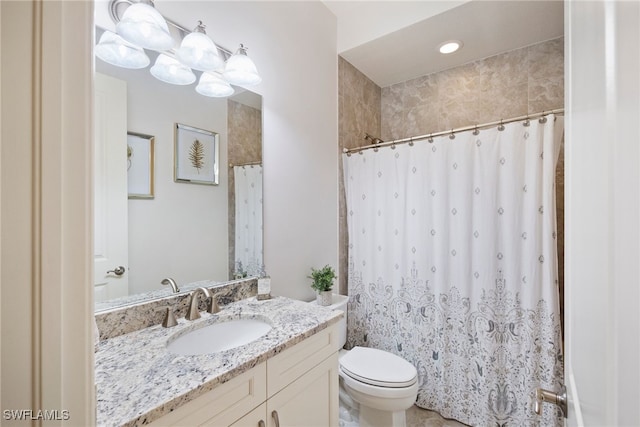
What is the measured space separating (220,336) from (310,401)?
0.45 meters

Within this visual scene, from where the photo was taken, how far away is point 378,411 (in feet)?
5.01

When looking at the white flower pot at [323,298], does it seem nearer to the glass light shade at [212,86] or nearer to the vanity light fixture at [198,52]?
the glass light shade at [212,86]

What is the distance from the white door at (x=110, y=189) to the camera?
1.01 meters

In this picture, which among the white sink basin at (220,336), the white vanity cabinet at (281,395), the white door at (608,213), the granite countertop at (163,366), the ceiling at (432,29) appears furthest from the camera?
the ceiling at (432,29)

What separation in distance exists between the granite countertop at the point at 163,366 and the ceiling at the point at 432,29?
191cm

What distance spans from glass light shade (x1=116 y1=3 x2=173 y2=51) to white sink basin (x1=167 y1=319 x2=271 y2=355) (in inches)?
45.2

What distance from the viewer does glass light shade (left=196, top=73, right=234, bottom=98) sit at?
134 cm

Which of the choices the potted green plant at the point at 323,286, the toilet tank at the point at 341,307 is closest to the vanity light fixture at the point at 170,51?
A: the potted green plant at the point at 323,286

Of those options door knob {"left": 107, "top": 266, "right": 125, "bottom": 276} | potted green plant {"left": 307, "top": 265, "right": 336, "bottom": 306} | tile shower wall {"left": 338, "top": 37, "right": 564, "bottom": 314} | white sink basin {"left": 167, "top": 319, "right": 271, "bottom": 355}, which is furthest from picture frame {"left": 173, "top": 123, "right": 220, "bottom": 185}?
tile shower wall {"left": 338, "top": 37, "right": 564, "bottom": 314}

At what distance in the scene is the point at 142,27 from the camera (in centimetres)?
104

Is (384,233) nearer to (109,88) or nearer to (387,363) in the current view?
(387,363)

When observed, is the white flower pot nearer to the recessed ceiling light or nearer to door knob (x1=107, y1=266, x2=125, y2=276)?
door knob (x1=107, y1=266, x2=125, y2=276)

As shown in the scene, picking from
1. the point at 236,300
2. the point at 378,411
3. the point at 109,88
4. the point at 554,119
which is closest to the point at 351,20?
the point at 554,119

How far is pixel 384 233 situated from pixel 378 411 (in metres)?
1.08
